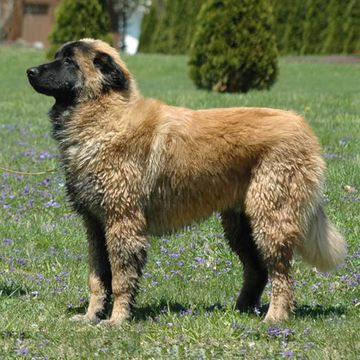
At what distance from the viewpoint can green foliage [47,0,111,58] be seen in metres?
23.3

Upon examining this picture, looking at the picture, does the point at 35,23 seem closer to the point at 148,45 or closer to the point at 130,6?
the point at 130,6

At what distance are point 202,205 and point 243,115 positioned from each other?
0.67 m

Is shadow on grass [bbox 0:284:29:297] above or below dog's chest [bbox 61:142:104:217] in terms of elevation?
below

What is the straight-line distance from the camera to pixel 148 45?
41.4m

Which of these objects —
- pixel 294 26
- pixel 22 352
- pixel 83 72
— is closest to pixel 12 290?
pixel 22 352

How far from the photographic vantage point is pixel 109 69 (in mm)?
5664

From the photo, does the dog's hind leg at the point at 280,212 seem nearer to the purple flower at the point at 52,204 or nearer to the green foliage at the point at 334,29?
the purple flower at the point at 52,204

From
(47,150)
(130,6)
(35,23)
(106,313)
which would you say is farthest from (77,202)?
(130,6)

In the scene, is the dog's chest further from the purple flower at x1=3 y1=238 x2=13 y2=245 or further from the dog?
the purple flower at x1=3 y1=238 x2=13 y2=245

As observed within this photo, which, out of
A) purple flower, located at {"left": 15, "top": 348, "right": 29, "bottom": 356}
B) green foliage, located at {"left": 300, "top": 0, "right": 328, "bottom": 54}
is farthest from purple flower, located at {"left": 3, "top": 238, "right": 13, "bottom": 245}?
green foliage, located at {"left": 300, "top": 0, "right": 328, "bottom": 54}

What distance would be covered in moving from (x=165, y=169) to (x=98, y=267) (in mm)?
845

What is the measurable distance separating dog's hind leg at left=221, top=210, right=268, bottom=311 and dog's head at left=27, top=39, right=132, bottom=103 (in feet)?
4.14

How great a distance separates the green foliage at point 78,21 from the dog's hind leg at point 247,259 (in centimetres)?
1734

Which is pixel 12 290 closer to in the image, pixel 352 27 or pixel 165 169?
pixel 165 169
